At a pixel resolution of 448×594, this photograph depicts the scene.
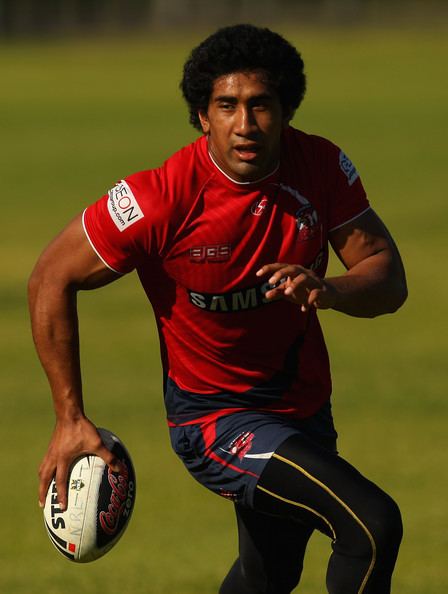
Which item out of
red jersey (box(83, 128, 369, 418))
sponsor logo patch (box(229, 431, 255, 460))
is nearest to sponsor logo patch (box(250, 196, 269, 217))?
red jersey (box(83, 128, 369, 418))

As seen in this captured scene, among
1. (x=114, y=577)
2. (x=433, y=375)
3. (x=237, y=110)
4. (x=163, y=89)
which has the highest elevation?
(x=163, y=89)

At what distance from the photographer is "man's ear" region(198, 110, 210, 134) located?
A: 279 inches

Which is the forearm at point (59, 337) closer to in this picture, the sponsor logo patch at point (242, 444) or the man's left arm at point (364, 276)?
the sponsor logo patch at point (242, 444)

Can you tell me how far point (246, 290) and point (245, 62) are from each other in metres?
1.03

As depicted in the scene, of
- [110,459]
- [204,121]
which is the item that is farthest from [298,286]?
[110,459]

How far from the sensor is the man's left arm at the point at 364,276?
6.63 metres

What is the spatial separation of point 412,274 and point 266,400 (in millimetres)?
14175

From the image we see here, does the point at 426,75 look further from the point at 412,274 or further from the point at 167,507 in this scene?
the point at 167,507

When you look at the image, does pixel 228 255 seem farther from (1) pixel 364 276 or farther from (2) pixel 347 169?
(2) pixel 347 169

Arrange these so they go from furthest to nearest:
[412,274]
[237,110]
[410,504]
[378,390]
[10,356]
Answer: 1. [412,274]
2. [10,356]
3. [378,390]
4. [410,504]
5. [237,110]

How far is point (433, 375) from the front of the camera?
15.5 meters

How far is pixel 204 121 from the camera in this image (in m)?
7.15

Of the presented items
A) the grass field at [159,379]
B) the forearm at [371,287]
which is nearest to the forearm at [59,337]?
the forearm at [371,287]

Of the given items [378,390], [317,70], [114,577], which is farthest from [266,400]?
[317,70]
